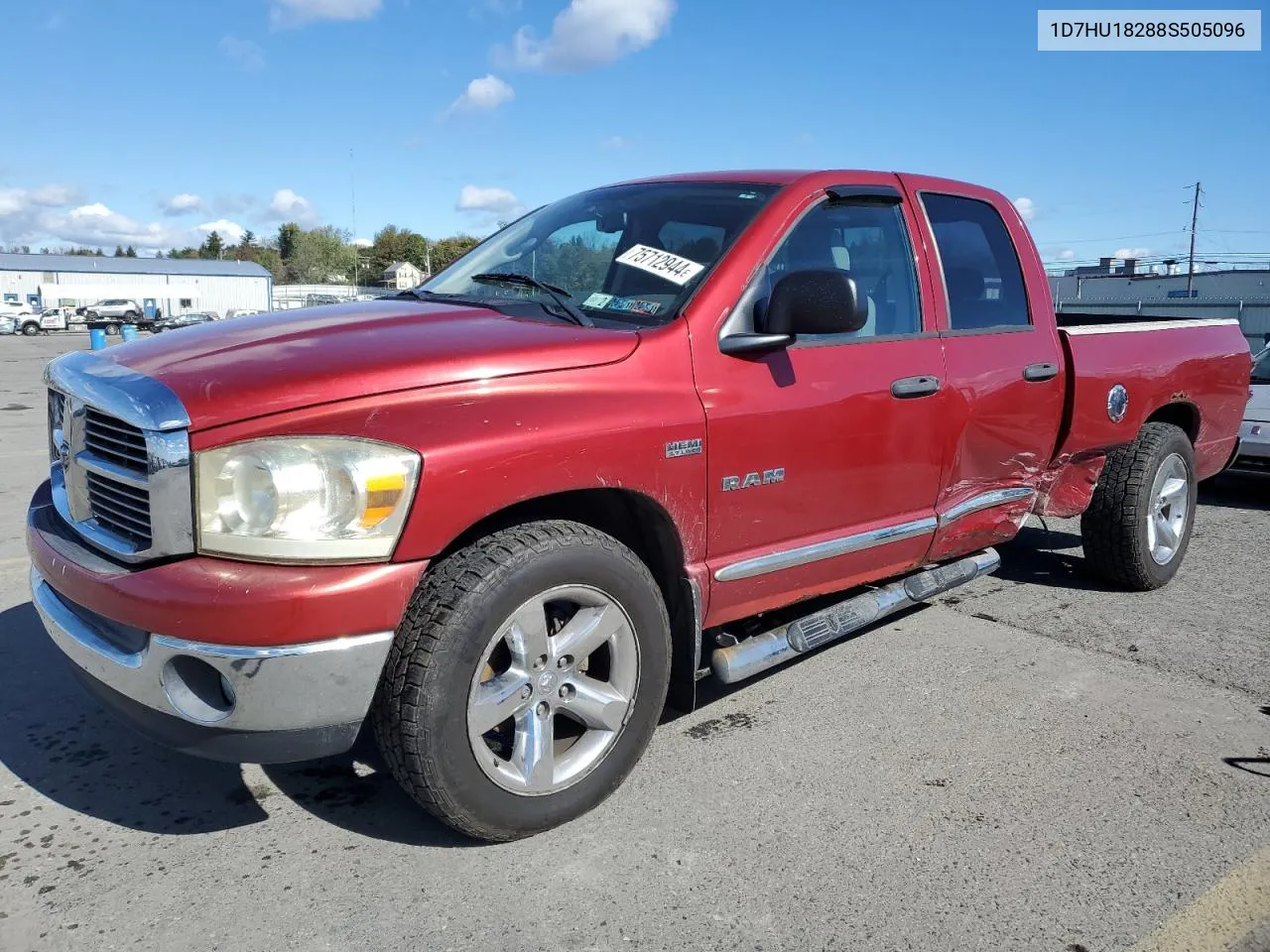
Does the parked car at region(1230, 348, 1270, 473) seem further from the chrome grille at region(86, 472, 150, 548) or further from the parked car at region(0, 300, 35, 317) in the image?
the parked car at region(0, 300, 35, 317)

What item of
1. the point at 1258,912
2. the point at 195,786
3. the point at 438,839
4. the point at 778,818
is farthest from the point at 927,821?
the point at 195,786

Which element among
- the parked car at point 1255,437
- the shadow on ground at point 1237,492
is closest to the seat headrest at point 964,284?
the parked car at point 1255,437

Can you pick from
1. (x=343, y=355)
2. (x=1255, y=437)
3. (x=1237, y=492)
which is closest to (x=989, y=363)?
(x=343, y=355)

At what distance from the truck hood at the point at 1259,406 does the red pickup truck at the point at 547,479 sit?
181 inches

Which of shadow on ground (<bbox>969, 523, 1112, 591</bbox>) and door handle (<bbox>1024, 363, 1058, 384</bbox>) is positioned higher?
door handle (<bbox>1024, 363, 1058, 384</bbox>)

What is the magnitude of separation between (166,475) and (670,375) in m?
1.37

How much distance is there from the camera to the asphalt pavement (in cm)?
236

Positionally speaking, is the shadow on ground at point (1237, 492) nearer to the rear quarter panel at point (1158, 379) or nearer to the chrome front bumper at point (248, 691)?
the rear quarter panel at point (1158, 379)

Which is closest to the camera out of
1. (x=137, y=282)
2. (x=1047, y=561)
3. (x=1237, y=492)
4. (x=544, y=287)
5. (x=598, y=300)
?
(x=598, y=300)

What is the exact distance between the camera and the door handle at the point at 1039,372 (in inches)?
161

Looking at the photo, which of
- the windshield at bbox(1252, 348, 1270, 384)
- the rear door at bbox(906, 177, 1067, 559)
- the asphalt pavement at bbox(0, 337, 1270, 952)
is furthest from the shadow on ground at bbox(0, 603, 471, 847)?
the windshield at bbox(1252, 348, 1270, 384)

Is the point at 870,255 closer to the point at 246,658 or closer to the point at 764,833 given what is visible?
the point at 764,833

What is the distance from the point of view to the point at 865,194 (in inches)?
144

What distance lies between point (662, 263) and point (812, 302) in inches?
22.3
